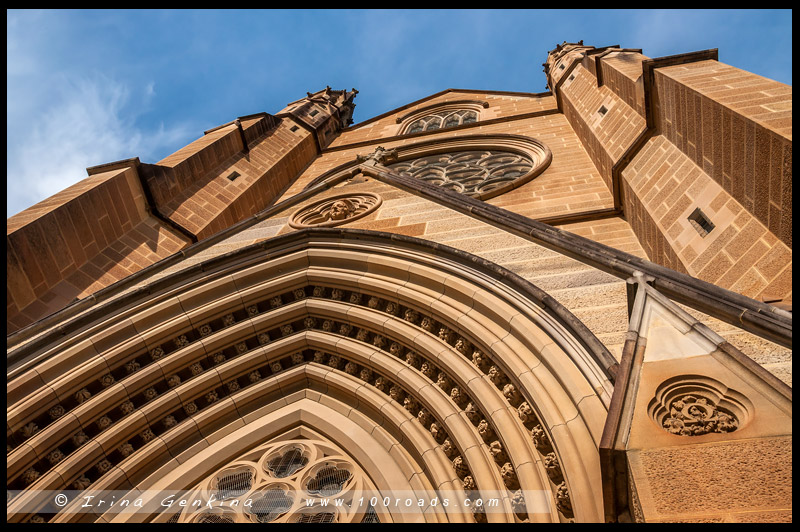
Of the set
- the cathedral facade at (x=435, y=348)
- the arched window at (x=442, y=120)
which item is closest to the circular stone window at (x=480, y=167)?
the cathedral facade at (x=435, y=348)

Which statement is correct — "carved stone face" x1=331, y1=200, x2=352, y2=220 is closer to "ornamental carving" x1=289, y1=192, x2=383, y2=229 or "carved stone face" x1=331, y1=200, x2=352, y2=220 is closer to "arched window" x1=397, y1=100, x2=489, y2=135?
"ornamental carving" x1=289, y1=192, x2=383, y2=229

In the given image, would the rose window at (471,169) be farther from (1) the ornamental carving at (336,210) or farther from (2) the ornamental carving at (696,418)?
(2) the ornamental carving at (696,418)

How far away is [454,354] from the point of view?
452 cm

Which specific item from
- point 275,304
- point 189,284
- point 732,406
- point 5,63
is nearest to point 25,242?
point 189,284

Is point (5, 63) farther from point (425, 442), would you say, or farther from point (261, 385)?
point (425, 442)

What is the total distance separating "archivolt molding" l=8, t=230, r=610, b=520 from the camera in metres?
3.34

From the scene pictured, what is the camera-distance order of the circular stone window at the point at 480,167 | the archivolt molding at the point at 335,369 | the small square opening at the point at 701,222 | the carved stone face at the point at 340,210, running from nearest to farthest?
the archivolt molding at the point at 335,369 < the small square opening at the point at 701,222 < the carved stone face at the point at 340,210 < the circular stone window at the point at 480,167

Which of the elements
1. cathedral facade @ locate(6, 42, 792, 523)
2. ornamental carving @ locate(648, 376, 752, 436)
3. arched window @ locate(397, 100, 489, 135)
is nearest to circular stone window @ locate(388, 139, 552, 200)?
cathedral facade @ locate(6, 42, 792, 523)

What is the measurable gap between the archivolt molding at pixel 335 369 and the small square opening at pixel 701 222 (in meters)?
3.23

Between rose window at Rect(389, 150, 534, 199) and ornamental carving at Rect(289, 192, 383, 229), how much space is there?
3.39 metres

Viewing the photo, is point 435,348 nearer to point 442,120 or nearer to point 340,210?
point 340,210

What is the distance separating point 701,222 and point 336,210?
458 centimetres

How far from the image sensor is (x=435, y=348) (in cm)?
471

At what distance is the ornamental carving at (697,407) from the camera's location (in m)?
2.21
